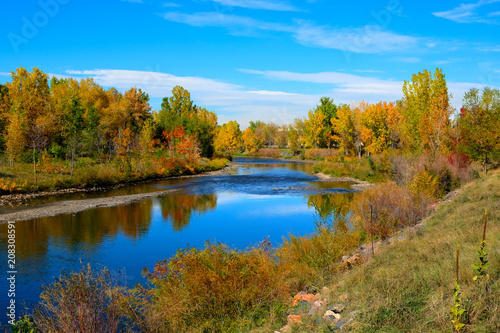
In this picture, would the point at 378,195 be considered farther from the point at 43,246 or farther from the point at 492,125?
the point at 492,125

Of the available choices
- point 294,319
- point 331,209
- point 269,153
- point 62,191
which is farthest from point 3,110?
point 269,153

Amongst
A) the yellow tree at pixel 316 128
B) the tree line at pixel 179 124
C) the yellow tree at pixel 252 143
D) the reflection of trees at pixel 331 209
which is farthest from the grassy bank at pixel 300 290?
the yellow tree at pixel 252 143

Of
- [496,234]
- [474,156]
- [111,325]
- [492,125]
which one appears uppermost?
[492,125]

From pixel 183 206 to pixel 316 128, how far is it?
2098 inches

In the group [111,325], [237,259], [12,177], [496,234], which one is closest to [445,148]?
[496,234]

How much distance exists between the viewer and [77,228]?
1753cm

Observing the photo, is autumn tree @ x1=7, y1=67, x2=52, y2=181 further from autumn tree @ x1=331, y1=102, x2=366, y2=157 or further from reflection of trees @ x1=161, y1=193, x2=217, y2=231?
autumn tree @ x1=331, y1=102, x2=366, y2=157

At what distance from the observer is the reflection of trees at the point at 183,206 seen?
19750 mm

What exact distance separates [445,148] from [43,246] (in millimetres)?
29063

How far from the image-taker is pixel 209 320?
6.73 meters

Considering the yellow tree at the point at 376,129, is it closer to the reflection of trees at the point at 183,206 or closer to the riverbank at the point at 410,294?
→ the reflection of trees at the point at 183,206

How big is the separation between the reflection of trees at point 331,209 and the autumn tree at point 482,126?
30.4 feet

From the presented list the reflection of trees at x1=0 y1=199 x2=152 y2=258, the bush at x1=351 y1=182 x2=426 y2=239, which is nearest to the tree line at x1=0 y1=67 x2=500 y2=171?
the reflection of trees at x1=0 y1=199 x2=152 y2=258

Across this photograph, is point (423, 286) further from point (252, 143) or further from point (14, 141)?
point (252, 143)
